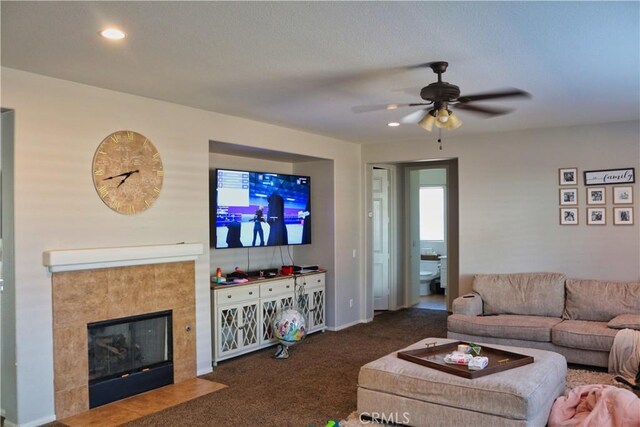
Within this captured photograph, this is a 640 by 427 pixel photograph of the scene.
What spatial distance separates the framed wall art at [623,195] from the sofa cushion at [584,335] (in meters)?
1.38

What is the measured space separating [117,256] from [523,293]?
4.07 metres

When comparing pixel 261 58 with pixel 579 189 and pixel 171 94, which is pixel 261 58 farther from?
pixel 579 189

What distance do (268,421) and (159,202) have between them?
1996mm

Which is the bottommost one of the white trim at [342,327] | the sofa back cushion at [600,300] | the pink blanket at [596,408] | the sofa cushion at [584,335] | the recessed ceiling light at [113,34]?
the white trim at [342,327]

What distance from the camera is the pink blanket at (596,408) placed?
9.71ft

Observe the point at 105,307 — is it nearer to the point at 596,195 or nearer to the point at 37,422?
the point at 37,422

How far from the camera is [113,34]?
9.14ft

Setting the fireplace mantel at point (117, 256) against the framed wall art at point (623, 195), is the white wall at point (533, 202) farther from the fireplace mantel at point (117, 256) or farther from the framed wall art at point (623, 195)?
the fireplace mantel at point (117, 256)

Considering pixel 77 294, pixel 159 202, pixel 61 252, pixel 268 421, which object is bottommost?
pixel 268 421

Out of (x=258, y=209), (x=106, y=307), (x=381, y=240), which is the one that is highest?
(x=258, y=209)

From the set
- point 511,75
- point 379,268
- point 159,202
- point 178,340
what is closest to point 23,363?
point 178,340

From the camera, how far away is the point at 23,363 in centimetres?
344

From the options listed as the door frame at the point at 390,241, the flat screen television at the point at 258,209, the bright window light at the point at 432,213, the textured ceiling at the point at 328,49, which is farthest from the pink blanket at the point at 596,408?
the bright window light at the point at 432,213

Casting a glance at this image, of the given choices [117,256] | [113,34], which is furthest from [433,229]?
[113,34]
